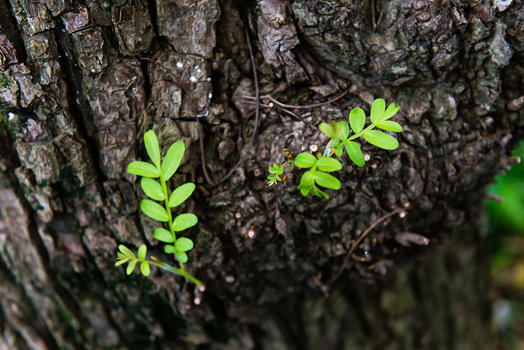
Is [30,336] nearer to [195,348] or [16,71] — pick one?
[195,348]

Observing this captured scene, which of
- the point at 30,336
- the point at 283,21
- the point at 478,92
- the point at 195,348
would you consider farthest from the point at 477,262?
the point at 30,336

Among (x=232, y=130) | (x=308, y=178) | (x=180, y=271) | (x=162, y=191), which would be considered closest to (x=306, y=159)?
(x=308, y=178)

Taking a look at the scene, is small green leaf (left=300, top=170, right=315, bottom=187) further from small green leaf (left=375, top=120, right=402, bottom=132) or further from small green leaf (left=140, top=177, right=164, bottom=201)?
small green leaf (left=140, top=177, right=164, bottom=201)

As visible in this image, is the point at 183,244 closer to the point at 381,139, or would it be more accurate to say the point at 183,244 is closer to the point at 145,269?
the point at 145,269

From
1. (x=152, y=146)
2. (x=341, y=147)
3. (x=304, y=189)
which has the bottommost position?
(x=304, y=189)

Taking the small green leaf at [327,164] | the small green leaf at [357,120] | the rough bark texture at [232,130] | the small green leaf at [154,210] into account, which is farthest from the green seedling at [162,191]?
the small green leaf at [357,120]

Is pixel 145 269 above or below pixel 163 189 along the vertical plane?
below

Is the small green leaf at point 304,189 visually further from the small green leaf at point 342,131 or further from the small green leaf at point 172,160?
the small green leaf at point 172,160
